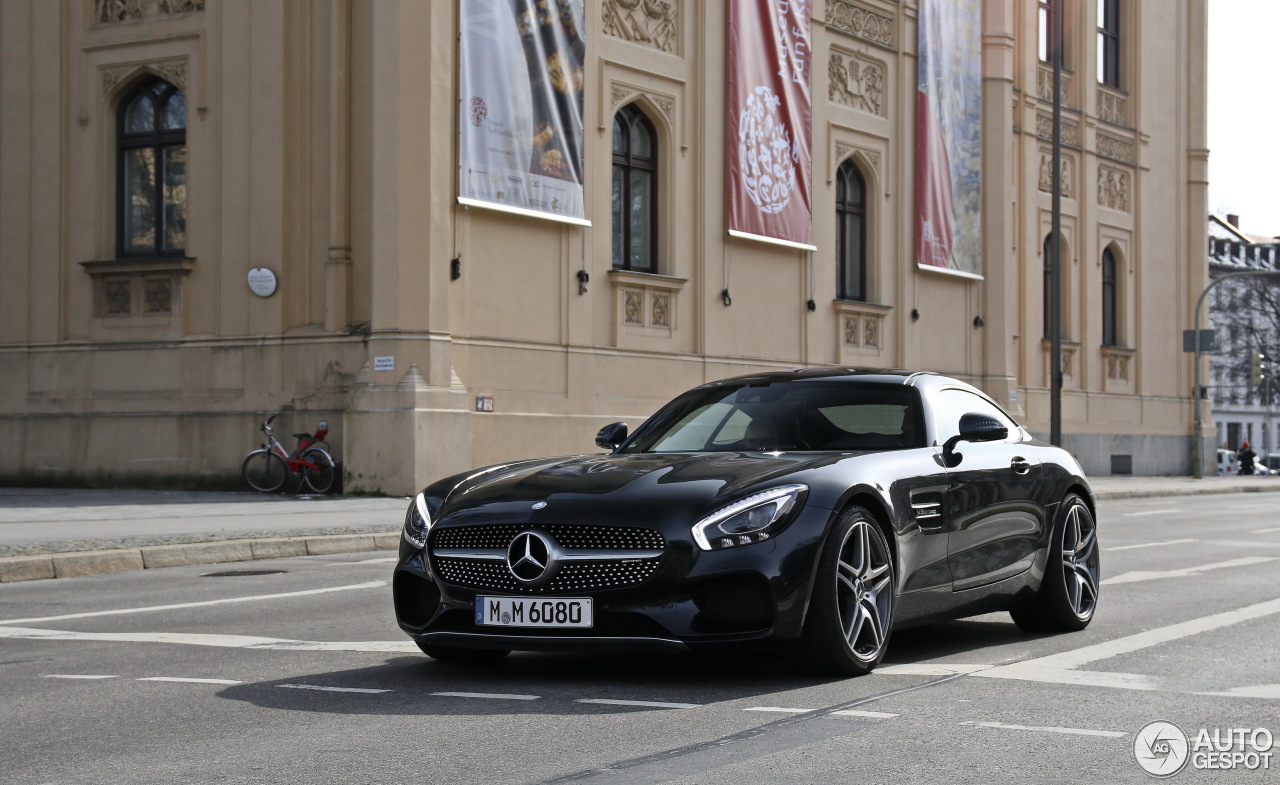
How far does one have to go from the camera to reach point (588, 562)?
→ 6.48 m

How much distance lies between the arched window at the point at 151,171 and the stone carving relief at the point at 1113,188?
2574cm

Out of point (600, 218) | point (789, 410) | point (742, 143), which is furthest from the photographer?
point (742, 143)

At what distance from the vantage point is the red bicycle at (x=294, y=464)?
22594mm

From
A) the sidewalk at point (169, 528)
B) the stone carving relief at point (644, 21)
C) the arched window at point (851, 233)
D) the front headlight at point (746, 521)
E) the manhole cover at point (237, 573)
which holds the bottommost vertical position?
the manhole cover at point (237, 573)

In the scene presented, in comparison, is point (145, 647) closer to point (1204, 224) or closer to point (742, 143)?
point (742, 143)

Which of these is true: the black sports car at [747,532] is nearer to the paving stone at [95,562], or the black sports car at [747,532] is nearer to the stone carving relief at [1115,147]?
the paving stone at [95,562]

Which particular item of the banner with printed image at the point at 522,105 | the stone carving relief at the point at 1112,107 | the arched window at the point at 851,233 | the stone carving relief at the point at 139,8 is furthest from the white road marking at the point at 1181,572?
the stone carving relief at the point at 1112,107

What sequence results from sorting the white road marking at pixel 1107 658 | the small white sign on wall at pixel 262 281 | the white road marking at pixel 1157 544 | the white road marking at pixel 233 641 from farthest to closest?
the small white sign on wall at pixel 262 281, the white road marking at pixel 1157 544, the white road marking at pixel 233 641, the white road marking at pixel 1107 658

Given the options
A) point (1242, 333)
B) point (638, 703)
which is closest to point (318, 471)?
point (638, 703)

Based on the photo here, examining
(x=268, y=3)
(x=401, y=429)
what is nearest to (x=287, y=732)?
(x=401, y=429)

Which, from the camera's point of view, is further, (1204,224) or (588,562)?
(1204,224)

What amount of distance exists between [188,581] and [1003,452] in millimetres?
6856

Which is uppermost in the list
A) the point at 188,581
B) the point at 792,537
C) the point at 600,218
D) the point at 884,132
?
the point at 884,132

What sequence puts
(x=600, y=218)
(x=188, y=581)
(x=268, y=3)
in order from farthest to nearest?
1. (x=600, y=218)
2. (x=268, y=3)
3. (x=188, y=581)
